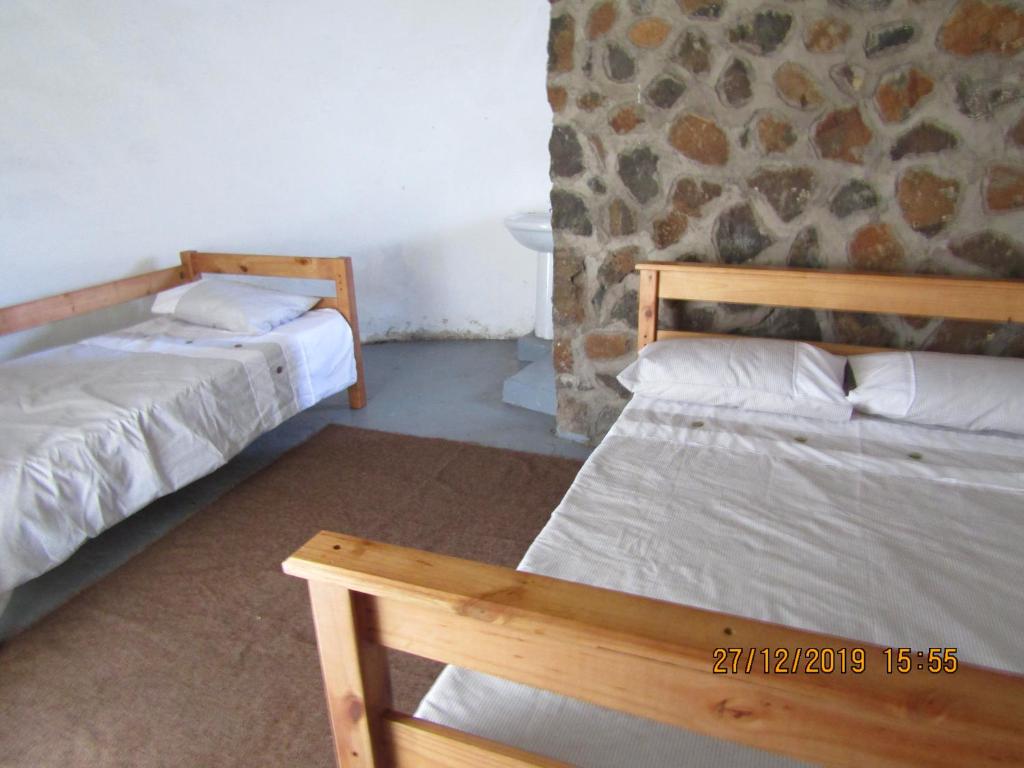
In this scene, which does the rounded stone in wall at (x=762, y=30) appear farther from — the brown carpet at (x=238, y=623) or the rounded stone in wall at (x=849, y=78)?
the brown carpet at (x=238, y=623)

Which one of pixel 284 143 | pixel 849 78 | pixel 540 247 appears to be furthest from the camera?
pixel 284 143

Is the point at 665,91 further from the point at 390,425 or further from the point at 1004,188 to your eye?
the point at 390,425

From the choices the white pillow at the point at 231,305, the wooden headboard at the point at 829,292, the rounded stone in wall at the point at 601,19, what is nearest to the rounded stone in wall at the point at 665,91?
the rounded stone in wall at the point at 601,19

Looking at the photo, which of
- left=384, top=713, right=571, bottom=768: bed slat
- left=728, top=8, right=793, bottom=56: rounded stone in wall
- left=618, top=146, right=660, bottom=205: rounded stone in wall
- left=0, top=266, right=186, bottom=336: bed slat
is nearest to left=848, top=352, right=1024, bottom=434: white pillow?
left=618, top=146, right=660, bottom=205: rounded stone in wall

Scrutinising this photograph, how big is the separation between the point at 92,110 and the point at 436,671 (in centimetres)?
320

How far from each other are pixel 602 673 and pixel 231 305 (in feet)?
8.55

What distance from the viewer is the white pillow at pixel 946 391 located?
1.80m

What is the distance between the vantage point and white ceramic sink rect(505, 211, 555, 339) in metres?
3.14

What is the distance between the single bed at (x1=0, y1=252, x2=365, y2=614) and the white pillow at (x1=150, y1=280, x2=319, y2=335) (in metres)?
0.05

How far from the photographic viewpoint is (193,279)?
3387 millimetres

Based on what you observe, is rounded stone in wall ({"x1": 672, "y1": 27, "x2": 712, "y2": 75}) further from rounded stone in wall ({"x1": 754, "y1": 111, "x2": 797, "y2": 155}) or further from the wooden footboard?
the wooden footboard

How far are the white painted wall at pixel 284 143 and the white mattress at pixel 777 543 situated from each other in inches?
94.9

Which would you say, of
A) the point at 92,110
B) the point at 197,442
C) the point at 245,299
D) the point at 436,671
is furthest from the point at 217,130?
the point at 436,671

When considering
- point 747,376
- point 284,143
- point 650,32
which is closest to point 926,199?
point 747,376
